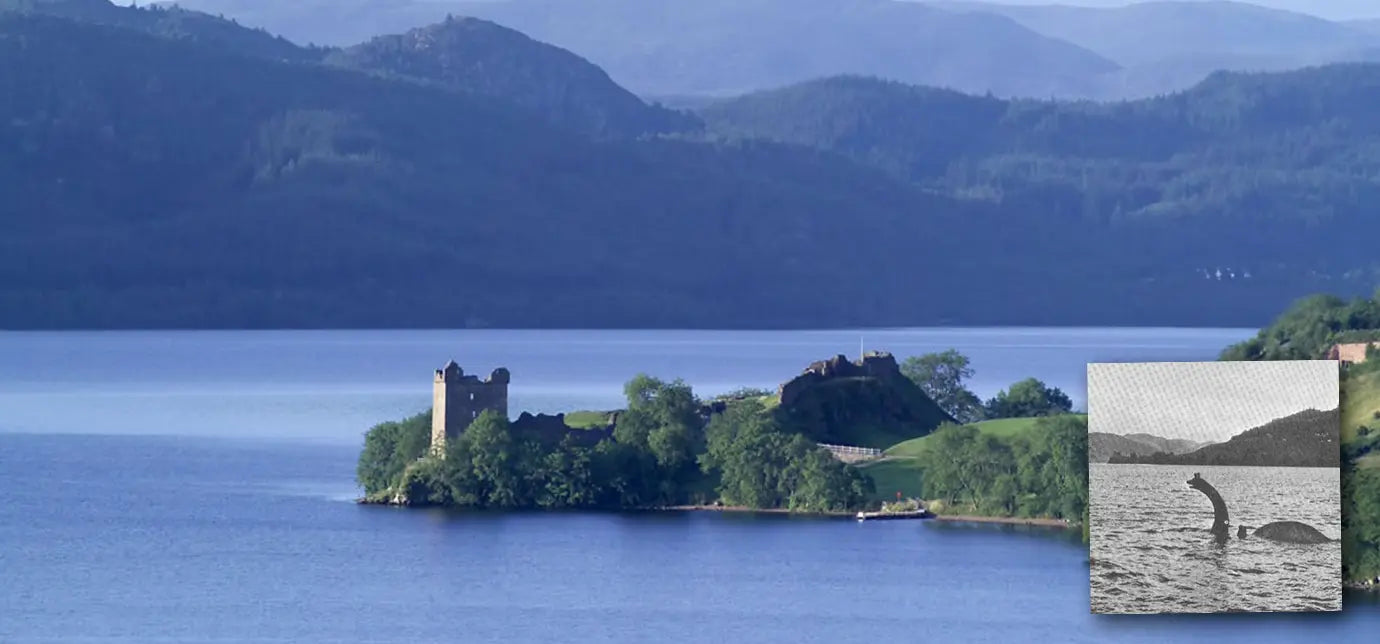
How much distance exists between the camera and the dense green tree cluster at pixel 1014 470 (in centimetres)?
6700

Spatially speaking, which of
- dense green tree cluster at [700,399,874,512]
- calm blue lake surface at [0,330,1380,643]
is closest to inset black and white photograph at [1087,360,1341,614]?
calm blue lake surface at [0,330,1380,643]

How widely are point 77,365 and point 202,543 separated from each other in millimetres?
116761

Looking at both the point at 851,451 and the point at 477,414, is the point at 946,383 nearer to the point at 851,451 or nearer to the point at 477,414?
the point at 851,451

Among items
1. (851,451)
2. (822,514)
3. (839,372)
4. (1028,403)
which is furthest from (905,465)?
(1028,403)

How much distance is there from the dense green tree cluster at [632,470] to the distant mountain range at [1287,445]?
38.4 metres

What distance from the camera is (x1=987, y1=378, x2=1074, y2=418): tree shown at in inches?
3492

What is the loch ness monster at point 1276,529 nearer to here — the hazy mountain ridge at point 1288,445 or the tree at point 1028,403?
the hazy mountain ridge at point 1288,445

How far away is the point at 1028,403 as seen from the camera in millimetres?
89250

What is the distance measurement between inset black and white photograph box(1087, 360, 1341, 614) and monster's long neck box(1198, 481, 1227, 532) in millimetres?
28

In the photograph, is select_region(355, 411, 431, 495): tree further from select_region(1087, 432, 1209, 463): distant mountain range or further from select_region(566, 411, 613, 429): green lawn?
select_region(1087, 432, 1209, 463): distant mountain range

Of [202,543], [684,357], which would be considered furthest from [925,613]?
[684,357]

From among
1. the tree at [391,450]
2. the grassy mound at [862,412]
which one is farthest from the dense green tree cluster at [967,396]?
the tree at [391,450]

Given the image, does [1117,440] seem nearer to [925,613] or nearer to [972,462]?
[925,613]

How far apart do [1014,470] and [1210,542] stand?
33964 mm
